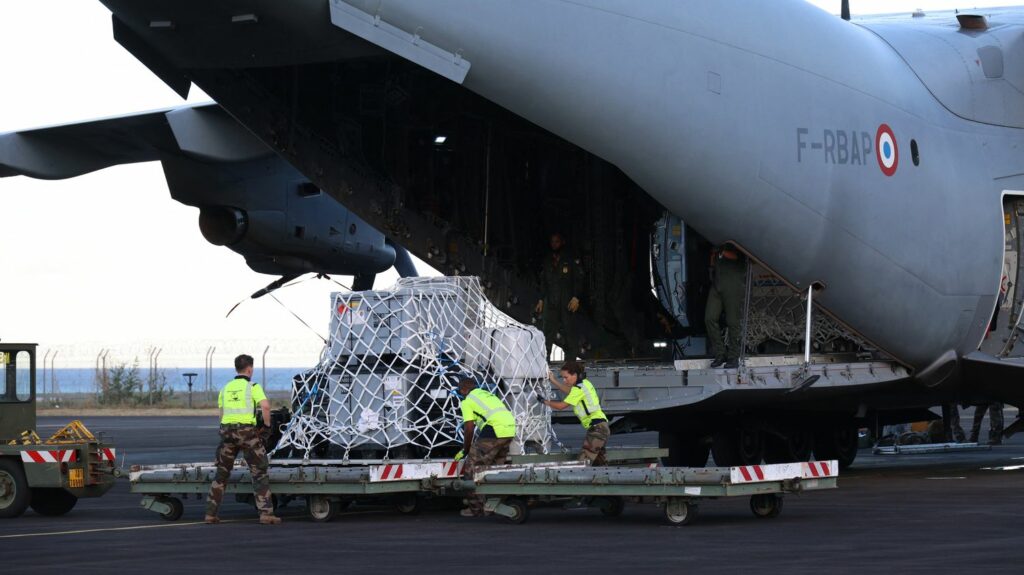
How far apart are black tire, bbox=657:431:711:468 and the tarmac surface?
2.96 meters

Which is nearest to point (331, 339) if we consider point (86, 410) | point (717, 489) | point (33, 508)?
point (33, 508)

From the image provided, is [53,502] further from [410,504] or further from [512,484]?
[512,484]

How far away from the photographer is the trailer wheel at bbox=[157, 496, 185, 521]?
14375mm

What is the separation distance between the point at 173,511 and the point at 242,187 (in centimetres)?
606

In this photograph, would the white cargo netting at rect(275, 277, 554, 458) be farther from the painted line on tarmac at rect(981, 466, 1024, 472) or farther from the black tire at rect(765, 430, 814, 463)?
the painted line on tarmac at rect(981, 466, 1024, 472)

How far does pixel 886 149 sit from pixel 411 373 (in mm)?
6150

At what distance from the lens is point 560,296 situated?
61.7 ft

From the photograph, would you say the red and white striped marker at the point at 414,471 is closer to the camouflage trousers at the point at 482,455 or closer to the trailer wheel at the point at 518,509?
the camouflage trousers at the point at 482,455

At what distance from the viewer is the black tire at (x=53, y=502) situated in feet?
50.2

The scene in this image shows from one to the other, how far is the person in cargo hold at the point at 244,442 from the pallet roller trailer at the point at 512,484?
12.3 inches

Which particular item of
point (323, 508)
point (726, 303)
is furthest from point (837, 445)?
point (323, 508)

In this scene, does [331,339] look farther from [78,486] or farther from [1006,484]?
[1006,484]

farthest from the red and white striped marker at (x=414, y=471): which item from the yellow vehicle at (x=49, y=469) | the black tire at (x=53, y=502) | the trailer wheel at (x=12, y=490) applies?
the trailer wheel at (x=12, y=490)

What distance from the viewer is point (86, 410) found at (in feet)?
175
